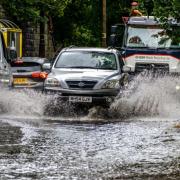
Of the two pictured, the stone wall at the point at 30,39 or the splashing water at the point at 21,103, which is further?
the stone wall at the point at 30,39

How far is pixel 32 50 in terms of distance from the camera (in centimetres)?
4969

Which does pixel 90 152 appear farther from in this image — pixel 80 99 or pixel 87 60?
pixel 87 60

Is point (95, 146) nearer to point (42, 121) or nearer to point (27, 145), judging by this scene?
point (27, 145)

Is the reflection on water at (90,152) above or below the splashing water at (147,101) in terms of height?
above

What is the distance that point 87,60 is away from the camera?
67.2 feet

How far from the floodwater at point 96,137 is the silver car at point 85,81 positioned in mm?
279

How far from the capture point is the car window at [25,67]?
22.8 meters

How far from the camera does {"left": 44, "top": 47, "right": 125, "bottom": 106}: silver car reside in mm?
18828

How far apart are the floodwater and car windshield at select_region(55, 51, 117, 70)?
872 mm

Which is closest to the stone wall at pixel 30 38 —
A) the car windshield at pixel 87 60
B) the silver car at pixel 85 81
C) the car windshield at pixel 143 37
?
the car windshield at pixel 143 37

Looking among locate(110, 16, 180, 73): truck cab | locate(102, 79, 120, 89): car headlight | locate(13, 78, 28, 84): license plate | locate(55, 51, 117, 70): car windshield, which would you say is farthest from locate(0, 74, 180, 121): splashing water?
locate(110, 16, 180, 73): truck cab

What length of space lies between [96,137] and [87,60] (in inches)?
262

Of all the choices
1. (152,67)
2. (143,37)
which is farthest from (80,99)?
(143,37)

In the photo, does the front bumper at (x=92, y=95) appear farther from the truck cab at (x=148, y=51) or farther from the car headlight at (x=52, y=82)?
the truck cab at (x=148, y=51)
